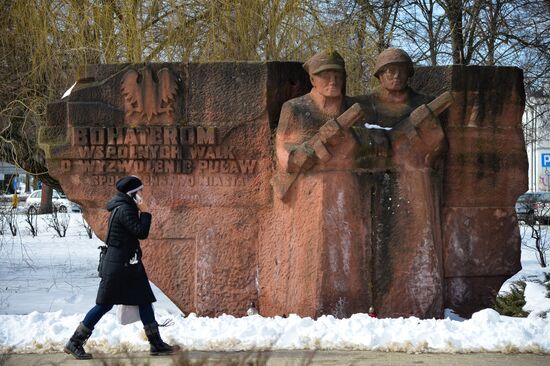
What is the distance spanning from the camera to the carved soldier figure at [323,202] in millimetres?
7859

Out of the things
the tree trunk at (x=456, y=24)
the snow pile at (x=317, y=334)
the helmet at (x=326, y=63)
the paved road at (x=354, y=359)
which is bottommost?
the paved road at (x=354, y=359)

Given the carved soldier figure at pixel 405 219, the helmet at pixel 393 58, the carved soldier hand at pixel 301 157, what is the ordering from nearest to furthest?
the carved soldier hand at pixel 301 157, the carved soldier figure at pixel 405 219, the helmet at pixel 393 58

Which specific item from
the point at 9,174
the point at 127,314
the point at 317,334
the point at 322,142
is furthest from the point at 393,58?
the point at 9,174

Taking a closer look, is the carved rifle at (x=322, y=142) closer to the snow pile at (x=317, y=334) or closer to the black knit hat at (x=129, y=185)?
the snow pile at (x=317, y=334)

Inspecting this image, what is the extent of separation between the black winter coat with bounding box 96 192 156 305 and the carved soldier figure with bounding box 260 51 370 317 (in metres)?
1.83

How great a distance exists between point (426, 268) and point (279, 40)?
460 centimetres

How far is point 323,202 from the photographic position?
785 cm

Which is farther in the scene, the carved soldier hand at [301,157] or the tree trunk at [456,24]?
the tree trunk at [456,24]

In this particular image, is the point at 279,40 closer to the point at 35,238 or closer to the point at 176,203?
the point at 176,203

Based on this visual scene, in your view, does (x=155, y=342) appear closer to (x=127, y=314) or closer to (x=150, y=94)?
(x=127, y=314)

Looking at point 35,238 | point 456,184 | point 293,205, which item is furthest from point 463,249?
point 35,238

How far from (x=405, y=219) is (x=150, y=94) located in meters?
2.71

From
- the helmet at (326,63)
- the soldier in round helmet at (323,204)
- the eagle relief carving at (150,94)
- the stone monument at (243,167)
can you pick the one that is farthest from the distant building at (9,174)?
the helmet at (326,63)

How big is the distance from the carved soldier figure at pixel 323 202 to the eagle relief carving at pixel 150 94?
1189 millimetres
